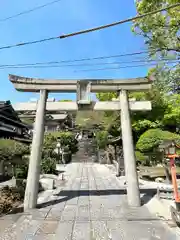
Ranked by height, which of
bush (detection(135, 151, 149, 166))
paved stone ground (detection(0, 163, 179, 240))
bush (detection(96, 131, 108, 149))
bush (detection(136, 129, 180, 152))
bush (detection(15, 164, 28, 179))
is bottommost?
paved stone ground (detection(0, 163, 179, 240))

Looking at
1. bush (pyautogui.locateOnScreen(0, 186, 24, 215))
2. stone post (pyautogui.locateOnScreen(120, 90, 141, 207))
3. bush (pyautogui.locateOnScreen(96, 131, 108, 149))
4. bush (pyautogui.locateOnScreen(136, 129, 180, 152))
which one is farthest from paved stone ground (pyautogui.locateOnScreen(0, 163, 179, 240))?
bush (pyautogui.locateOnScreen(96, 131, 108, 149))

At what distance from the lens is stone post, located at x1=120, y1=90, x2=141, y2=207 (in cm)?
540

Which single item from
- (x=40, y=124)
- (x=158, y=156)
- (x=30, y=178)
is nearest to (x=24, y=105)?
(x=40, y=124)

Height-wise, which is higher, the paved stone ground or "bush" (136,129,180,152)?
"bush" (136,129,180,152)

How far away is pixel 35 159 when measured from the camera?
18.2 feet

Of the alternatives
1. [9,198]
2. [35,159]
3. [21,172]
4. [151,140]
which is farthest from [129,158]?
[151,140]

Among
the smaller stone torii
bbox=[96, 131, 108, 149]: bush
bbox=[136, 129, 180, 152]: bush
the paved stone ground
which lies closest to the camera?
the paved stone ground

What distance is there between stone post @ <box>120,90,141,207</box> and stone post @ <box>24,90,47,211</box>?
2708 millimetres

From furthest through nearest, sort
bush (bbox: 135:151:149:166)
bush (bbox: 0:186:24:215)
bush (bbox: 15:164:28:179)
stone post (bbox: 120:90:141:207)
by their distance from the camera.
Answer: bush (bbox: 135:151:149:166) < bush (bbox: 15:164:28:179) < stone post (bbox: 120:90:141:207) < bush (bbox: 0:186:24:215)

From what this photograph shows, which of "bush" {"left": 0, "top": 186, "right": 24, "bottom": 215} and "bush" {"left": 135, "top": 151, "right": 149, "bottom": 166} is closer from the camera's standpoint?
"bush" {"left": 0, "top": 186, "right": 24, "bottom": 215}

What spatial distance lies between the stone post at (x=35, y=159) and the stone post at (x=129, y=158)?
2708 millimetres

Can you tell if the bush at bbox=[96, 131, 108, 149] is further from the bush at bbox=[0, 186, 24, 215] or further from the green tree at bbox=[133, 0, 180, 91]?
the bush at bbox=[0, 186, 24, 215]

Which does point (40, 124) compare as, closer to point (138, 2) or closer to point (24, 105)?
point (24, 105)

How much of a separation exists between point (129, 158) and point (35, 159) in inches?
116
